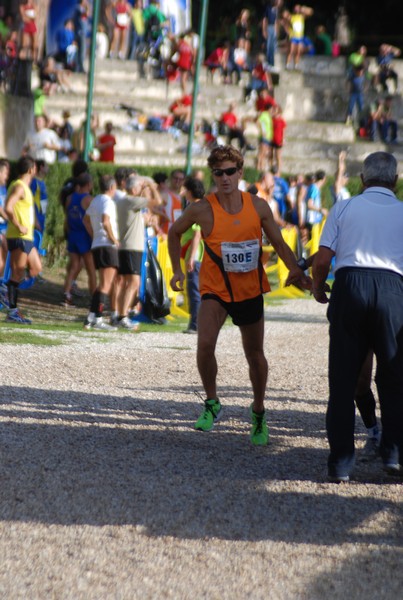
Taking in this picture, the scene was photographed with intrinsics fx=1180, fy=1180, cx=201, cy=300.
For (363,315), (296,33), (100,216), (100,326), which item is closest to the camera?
(363,315)

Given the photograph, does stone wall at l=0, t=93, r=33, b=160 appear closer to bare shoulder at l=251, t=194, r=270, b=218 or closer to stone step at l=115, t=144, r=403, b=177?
stone step at l=115, t=144, r=403, b=177

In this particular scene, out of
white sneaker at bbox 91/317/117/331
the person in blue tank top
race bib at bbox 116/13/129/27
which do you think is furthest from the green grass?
race bib at bbox 116/13/129/27

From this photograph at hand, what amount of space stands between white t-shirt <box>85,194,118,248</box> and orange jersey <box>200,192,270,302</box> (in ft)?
19.6

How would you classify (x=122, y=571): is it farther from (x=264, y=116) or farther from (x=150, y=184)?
(x=264, y=116)

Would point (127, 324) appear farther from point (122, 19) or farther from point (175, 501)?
point (122, 19)

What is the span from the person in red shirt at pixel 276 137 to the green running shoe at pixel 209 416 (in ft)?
67.5

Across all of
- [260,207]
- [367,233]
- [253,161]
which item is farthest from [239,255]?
[253,161]

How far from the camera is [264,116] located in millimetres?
27562

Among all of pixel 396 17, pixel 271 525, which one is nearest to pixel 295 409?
pixel 271 525

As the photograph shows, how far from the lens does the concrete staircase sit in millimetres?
26531

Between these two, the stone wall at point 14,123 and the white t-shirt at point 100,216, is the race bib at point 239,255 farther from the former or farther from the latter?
the stone wall at point 14,123

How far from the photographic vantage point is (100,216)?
13.4 m

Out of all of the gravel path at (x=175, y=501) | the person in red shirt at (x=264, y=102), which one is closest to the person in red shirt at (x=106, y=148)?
the person in red shirt at (x=264, y=102)

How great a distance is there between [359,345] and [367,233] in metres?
0.60
